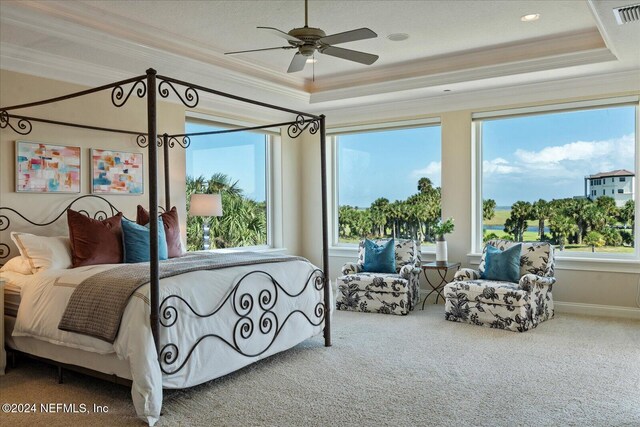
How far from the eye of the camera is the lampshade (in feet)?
18.6

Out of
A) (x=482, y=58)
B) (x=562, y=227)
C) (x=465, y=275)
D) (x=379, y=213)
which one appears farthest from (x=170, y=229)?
(x=562, y=227)

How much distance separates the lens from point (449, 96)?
6207mm

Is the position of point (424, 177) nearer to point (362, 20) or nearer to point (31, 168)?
point (362, 20)

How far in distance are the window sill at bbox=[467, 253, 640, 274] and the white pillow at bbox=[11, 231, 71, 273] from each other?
193 inches

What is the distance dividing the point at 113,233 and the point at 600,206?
491 cm

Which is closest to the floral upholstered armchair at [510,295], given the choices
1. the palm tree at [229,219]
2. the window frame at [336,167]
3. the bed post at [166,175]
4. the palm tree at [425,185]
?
the palm tree at [425,185]

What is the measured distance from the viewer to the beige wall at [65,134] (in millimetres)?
4379

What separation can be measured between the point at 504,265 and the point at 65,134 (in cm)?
→ 444

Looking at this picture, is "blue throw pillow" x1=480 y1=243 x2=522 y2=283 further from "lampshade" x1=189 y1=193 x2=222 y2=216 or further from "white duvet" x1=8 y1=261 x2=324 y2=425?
"lampshade" x1=189 y1=193 x2=222 y2=216

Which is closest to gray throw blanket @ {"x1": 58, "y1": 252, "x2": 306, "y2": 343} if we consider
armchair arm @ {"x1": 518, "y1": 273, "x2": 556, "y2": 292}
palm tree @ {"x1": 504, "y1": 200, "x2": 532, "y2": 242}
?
armchair arm @ {"x1": 518, "y1": 273, "x2": 556, "y2": 292}

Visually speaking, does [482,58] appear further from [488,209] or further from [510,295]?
[510,295]

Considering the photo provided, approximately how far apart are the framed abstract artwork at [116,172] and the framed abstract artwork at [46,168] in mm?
181

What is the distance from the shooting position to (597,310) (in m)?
5.57

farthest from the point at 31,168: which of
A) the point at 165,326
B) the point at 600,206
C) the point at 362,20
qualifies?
the point at 600,206
